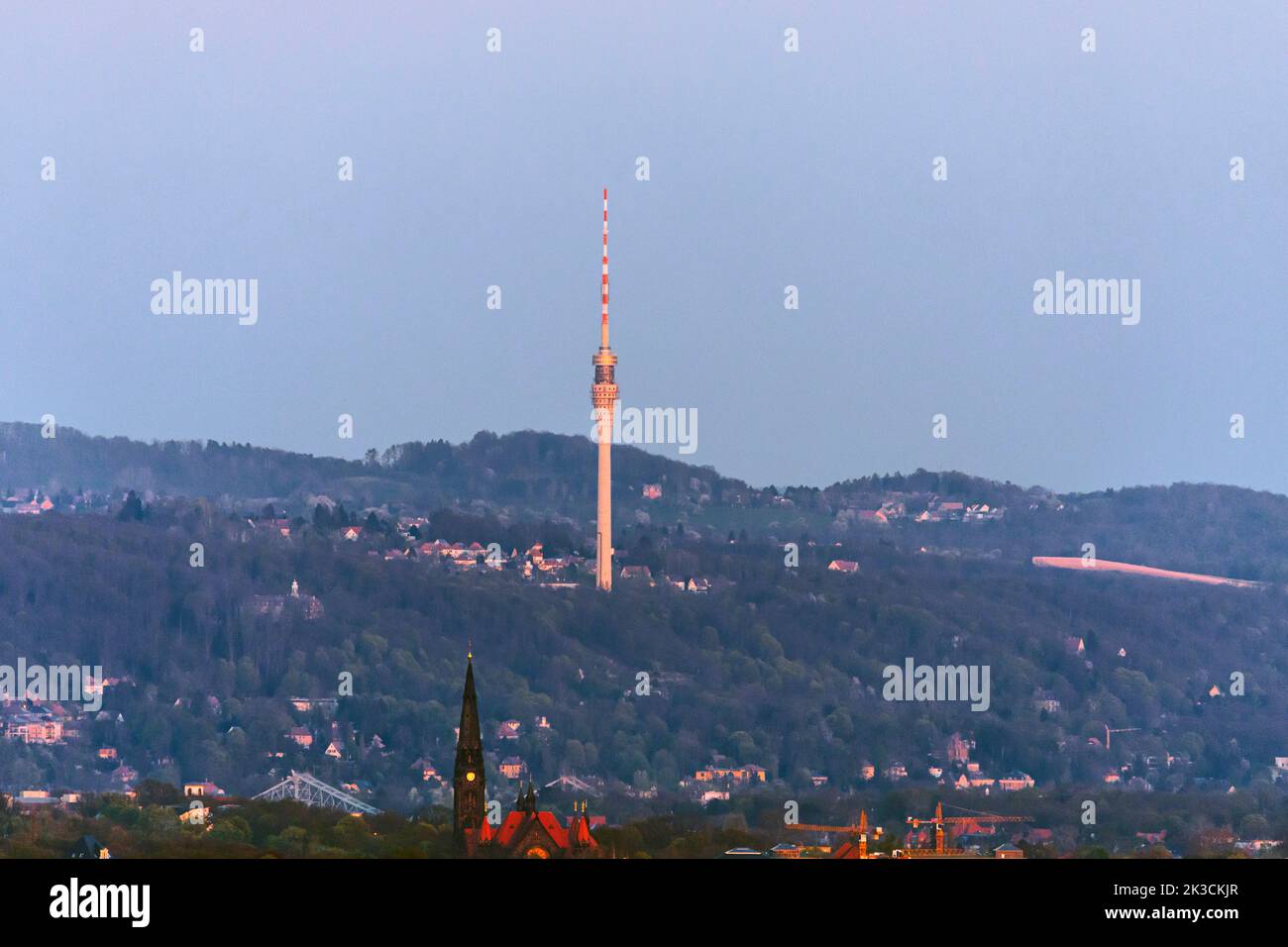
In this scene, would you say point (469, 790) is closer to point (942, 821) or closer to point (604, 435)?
point (942, 821)

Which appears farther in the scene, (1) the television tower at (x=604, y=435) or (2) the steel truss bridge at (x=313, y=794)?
(1) the television tower at (x=604, y=435)

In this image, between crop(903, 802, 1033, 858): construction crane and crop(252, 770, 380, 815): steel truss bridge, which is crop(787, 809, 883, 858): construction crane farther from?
crop(252, 770, 380, 815): steel truss bridge

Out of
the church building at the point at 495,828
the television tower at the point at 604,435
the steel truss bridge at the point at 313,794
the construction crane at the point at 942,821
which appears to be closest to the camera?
the church building at the point at 495,828

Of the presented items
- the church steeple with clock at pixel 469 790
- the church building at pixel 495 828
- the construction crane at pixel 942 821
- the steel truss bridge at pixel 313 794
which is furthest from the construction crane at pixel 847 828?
the steel truss bridge at pixel 313 794

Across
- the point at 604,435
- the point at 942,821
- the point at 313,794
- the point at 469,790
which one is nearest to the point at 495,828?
the point at 469,790

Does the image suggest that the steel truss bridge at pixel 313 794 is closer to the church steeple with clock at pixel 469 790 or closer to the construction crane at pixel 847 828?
the church steeple with clock at pixel 469 790

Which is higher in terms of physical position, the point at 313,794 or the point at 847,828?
the point at 313,794
